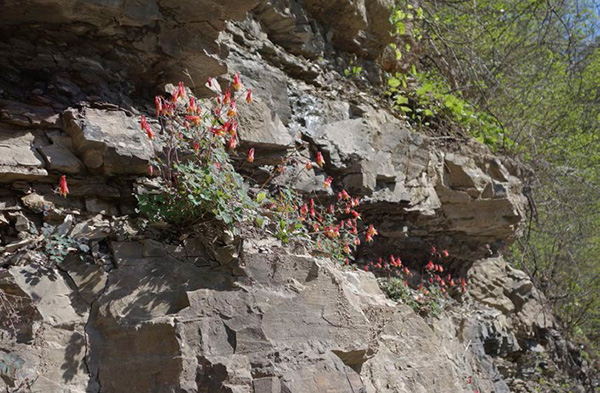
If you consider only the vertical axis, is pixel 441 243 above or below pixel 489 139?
below

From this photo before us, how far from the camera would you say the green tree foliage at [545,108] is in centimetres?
776

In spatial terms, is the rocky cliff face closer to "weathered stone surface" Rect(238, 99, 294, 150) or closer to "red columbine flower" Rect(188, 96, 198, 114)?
"weathered stone surface" Rect(238, 99, 294, 150)

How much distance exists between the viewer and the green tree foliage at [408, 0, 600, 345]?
7758 mm

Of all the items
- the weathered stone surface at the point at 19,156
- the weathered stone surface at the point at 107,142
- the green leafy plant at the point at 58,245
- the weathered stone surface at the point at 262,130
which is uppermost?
the weathered stone surface at the point at 262,130

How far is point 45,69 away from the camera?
368cm

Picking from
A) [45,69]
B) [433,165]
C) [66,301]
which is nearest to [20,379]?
[66,301]

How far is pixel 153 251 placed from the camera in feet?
10.9

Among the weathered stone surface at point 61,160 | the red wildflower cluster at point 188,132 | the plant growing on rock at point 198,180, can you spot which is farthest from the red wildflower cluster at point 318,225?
the weathered stone surface at point 61,160

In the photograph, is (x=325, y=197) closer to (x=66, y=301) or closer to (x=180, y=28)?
(x=180, y=28)

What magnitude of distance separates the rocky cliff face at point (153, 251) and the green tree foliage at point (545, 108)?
2.96 m

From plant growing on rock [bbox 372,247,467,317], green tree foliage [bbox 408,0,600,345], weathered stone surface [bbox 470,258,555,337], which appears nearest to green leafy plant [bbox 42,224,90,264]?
plant growing on rock [bbox 372,247,467,317]

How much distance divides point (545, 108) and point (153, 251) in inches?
288

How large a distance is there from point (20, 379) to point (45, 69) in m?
1.86

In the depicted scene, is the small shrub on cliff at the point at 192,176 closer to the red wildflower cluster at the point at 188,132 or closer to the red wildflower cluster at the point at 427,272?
the red wildflower cluster at the point at 188,132
